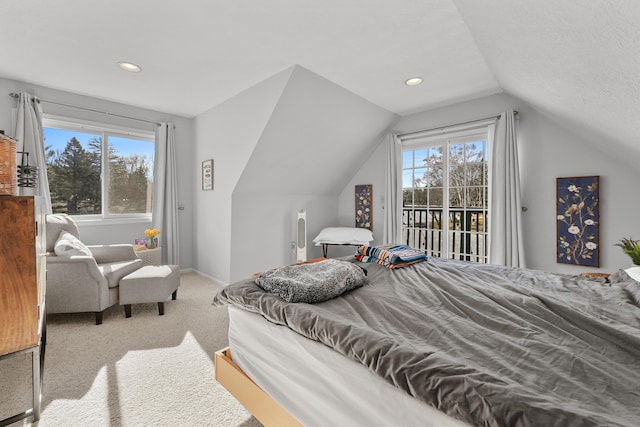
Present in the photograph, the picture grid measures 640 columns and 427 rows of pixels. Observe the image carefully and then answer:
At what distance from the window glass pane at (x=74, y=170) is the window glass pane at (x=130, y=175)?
6.3 inches

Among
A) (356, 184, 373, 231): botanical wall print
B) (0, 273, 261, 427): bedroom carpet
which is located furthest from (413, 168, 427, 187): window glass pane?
(0, 273, 261, 427): bedroom carpet

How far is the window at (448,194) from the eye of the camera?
144 inches

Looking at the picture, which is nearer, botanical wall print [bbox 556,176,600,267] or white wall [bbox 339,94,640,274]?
white wall [bbox 339,94,640,274]

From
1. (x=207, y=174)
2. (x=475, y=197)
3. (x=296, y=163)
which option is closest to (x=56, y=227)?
(x=207, y=174)

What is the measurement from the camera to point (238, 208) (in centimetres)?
389

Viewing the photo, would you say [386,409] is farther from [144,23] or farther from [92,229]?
[92,229]

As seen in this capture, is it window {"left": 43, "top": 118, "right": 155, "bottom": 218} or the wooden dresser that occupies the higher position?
window {"left": 43, "top": 118, "right": 155, "bottom": 218}

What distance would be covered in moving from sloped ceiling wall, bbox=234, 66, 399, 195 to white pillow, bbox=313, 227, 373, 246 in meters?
0.74

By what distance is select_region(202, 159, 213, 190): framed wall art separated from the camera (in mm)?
4211

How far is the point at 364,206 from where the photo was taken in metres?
4.79

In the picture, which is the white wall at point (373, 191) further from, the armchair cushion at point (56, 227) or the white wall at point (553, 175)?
the armchair cushion at point (56, 227)

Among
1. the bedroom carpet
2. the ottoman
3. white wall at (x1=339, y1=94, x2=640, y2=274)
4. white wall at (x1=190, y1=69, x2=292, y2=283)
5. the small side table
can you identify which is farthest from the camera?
the small side table

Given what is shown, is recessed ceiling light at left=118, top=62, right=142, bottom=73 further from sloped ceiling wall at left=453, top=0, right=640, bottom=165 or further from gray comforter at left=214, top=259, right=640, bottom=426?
sloped ceiling wall at left=453, top=0, right=640, bottom=165

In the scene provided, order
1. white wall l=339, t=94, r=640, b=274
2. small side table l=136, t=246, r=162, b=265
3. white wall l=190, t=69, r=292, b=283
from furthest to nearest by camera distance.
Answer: small side table l=136, t=246, r=162, b=265 < white wall l=190, t=69, r=292, b=283 < white wall l=339, t=94, r=640, b=274
